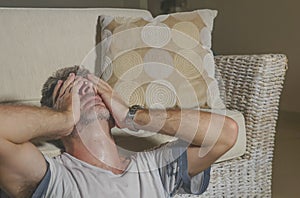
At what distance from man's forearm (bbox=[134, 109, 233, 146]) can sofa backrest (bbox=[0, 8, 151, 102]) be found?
876mm

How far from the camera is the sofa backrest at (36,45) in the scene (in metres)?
2.03

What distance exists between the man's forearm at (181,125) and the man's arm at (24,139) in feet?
0.71

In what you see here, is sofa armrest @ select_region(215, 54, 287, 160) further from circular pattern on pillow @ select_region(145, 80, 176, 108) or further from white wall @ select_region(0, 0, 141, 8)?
white wall @ select_region(0, 0, 141, 8)

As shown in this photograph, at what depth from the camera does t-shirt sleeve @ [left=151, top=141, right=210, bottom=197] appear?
1312 mm

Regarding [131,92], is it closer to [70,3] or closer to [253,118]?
[253,118]

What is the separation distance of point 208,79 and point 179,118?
2.54 feet

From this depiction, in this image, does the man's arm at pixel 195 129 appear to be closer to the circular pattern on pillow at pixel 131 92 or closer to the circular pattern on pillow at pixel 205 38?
the circular pattern on pillow at pixel 131 92

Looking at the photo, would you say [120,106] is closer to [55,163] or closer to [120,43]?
[55,163]

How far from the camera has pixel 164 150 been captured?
1.34 m

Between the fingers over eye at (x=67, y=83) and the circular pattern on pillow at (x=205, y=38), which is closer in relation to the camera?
the fingers over eye at (x=67, y=83)

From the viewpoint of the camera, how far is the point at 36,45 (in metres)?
2.10

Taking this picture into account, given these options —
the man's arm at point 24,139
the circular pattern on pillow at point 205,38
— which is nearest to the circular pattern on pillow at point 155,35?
the circular pattern on pillow at point 205,38

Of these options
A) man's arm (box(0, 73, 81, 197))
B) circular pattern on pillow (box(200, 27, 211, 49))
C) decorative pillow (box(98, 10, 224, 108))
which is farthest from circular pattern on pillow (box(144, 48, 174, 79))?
man's arm (box(0, 73, 81, 197))

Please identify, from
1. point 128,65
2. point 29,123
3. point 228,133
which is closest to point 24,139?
point 29,123
